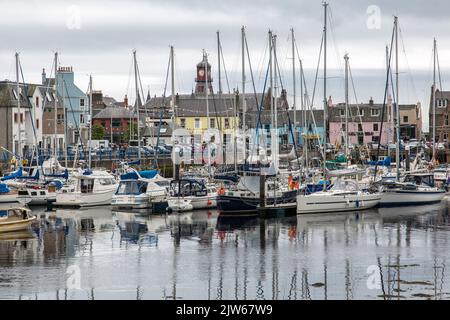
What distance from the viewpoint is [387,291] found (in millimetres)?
33906

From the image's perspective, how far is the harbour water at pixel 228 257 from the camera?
34500 millimetres

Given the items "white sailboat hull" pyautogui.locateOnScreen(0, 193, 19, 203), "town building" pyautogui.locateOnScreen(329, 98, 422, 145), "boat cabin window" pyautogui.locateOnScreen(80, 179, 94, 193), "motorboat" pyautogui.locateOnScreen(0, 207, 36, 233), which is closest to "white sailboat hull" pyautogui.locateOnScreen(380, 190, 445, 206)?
"boat cabin window" pyautogui.locateOnScreen(80, 179, 94, 193)

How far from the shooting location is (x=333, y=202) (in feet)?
198

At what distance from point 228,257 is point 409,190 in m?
26.6

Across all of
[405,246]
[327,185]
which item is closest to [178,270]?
[405,246]

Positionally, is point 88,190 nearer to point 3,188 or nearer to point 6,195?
point 6,195

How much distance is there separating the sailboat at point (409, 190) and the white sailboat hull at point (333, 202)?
6.57 ft

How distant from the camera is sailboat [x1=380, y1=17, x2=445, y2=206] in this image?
65.2 m

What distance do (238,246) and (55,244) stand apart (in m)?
8.88

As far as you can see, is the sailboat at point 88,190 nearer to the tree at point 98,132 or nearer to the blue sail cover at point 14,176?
the blue sail cover at point 14,176

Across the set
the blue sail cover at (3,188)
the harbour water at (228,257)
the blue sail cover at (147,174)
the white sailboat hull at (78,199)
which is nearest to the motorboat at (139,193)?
the blue sail cover at (147,174)

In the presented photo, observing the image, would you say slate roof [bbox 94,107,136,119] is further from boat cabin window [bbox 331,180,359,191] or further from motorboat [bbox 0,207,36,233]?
motorboat [bbox 0,207,36,233]

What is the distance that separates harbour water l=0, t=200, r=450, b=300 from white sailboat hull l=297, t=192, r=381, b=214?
32.9 inches

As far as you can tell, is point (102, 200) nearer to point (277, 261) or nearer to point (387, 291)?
point (277, 261)
